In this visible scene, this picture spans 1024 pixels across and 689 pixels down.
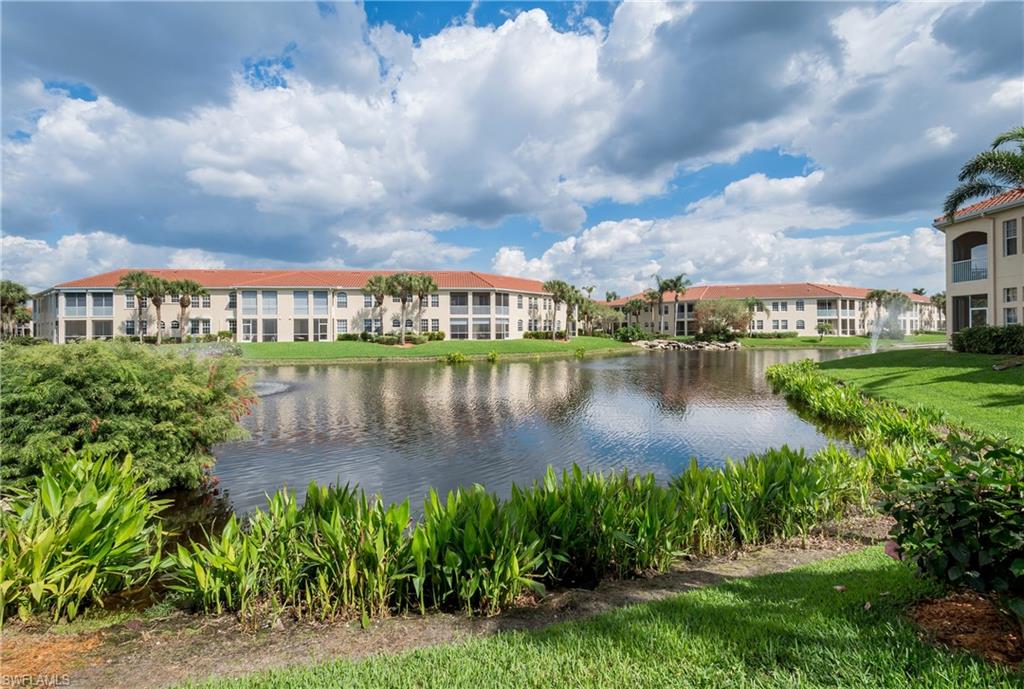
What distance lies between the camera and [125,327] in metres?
59.1

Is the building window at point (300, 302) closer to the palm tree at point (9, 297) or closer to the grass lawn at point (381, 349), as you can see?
the grass lawn at point (381, 349)

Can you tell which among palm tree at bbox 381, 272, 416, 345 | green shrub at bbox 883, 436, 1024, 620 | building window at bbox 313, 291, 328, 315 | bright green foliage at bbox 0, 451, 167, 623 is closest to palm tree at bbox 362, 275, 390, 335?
palm tree at bbox 381, 272, 416, 345

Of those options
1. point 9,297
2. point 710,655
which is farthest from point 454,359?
point 9,297

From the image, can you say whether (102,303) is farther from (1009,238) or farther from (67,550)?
(1009,238)

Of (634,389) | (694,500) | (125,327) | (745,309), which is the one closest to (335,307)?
(125,327)

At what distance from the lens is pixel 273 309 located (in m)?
60.2

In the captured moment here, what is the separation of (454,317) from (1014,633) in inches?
2427

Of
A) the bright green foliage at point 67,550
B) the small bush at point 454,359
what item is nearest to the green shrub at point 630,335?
the small bush at point 454,359

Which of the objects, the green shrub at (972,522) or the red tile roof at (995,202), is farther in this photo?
the red tile roof at (995,202)

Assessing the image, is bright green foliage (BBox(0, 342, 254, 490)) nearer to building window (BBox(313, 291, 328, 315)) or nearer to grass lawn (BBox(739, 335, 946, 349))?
building window (BBox(313, 291, 328, 315))

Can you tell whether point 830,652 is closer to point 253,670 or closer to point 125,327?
point 253,670

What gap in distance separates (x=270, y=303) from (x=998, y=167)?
60.6 metres

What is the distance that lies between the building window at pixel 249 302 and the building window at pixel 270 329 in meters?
1.79

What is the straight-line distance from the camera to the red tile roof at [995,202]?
25.1m
